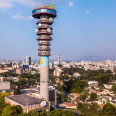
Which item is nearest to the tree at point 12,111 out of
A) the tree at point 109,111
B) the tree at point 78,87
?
the tree at point 109,111

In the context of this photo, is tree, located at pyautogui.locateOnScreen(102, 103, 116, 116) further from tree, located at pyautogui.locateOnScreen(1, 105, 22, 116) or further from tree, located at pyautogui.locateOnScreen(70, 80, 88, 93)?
tree, located at pyautogui.locateOnScreen(70, 80, 88, 93)

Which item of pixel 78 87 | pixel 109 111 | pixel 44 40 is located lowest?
pixel 78 87

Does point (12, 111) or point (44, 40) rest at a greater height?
point (44, 40)

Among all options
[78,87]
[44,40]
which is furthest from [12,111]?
[78,87]

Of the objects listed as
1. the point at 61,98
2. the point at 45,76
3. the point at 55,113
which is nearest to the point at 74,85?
the point at 61,98

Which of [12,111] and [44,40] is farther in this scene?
[44,40]

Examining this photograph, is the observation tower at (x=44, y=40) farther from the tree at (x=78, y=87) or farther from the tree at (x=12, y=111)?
the tree at (x=78, y=87)

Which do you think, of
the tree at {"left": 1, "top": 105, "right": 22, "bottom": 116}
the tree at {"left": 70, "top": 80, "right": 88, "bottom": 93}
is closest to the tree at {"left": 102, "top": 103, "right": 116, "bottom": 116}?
the tree at {"left": 1, "top": 105, "right": 22, "bottom": 116}

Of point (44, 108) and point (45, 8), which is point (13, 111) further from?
point (45, 8)

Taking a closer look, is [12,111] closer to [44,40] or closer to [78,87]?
[44,40]

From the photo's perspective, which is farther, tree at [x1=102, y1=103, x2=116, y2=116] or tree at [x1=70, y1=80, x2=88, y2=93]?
tree at [x1=70, y1=80, x2=88, y2=93]

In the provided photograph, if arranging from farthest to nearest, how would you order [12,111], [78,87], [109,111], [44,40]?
[78,87]
[44,40]
[109,111]
[12,111]
